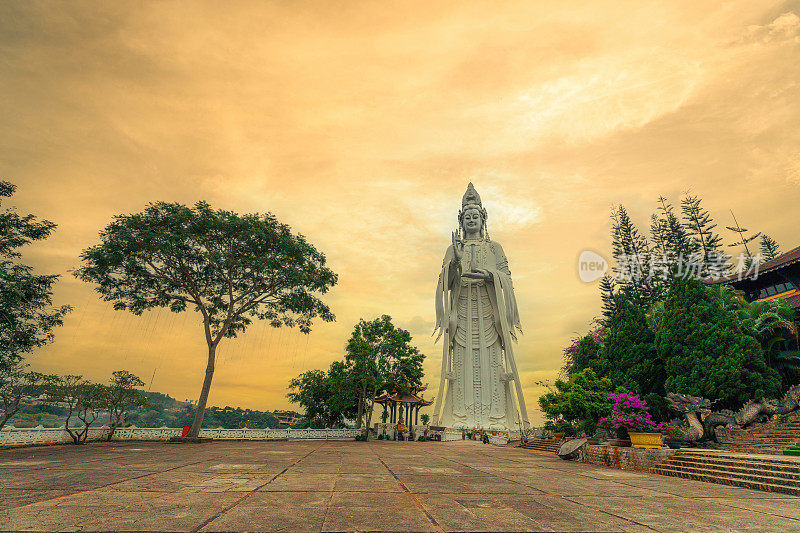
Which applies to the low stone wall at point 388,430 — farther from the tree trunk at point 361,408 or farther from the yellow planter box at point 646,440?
the yellow planter box at point 646,440

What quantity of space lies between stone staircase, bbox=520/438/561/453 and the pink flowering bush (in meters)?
6.27

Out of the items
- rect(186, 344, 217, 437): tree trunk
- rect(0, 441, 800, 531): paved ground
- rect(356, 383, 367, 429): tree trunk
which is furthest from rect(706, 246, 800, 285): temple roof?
rect(186, 344, 217, 437): tree trunk

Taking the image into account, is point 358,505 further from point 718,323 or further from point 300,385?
point 300,385

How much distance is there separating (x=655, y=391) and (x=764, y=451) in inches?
276

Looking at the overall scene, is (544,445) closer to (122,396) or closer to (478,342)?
(478,342)

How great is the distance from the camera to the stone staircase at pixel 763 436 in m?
13.4

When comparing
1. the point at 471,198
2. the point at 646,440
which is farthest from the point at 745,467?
the point at 471,198

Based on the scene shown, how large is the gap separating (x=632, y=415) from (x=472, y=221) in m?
19.9

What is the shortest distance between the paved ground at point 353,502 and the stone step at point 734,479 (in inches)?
21.3

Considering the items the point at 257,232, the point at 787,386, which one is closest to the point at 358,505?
the point at 257,232

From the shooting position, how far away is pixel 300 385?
34.0m

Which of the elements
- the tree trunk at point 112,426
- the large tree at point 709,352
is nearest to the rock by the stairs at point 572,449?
the large tree at point 709,352

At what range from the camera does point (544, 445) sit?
721 inches

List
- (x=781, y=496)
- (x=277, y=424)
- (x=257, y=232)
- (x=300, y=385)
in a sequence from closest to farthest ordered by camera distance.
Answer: (x=781, y=496) → (x=257, y=232) → (x=300, y=385) → (x=277, y=424)
